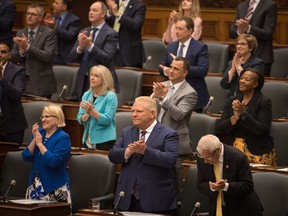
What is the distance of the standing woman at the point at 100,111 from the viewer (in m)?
6.82

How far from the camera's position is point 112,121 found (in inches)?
271

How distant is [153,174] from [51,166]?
74 cm

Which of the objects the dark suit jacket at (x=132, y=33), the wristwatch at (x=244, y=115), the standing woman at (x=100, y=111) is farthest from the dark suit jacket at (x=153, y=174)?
the dark suit jacket at (x=132, y=33)

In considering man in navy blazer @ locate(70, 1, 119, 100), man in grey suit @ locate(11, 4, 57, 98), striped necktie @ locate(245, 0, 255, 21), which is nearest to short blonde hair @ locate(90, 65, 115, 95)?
man in navy blazer @ locate(70, 1, 119, 100)

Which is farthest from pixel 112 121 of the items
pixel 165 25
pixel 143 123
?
pixel 165 25

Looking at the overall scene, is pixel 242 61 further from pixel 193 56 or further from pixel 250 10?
pixel 250 10

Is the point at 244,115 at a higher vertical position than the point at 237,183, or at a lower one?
higher

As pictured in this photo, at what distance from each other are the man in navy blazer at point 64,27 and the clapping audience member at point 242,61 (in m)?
2.20

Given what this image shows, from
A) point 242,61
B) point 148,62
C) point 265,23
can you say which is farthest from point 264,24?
point 148,62

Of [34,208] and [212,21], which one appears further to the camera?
[212,21]

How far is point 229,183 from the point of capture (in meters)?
5.55

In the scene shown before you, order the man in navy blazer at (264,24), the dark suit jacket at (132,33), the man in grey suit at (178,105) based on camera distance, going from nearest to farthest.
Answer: the man in grey suit at (178,105) < the man in navy blazer at (264,24) < the dark suit jacket at (132,33)

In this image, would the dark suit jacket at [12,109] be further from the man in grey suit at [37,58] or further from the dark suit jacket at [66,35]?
the dark suit jacket at [66,35]

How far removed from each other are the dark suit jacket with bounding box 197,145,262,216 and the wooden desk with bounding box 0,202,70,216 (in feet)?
2.98
